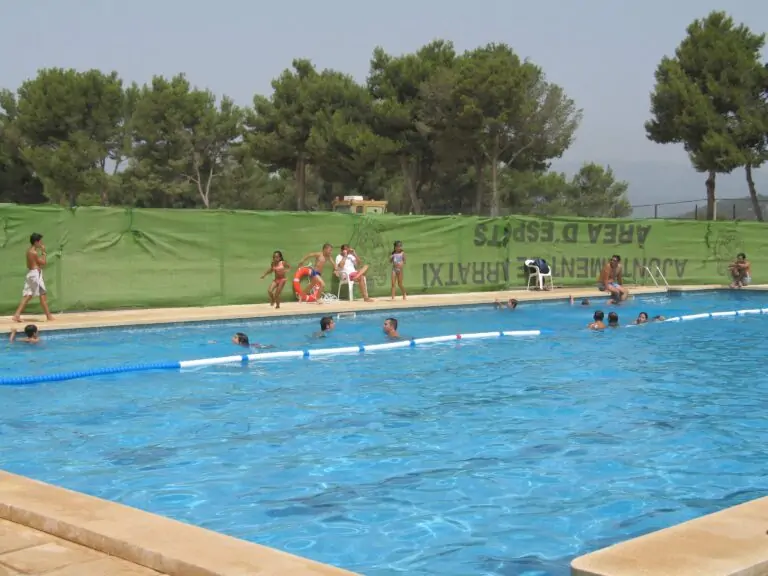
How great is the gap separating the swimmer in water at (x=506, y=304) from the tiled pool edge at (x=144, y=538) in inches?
565

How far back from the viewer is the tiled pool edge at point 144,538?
11.9ft

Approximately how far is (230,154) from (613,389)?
140 ft

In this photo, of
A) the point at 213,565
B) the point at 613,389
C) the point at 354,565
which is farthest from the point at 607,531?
the point at 613,389

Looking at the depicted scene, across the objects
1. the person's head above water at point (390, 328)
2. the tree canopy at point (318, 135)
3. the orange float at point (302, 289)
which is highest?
the tree canopy at point (318, 135)

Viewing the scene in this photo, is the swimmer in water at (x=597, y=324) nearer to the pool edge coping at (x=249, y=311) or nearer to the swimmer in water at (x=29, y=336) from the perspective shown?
the pool edge coping at (x=249, y=311)

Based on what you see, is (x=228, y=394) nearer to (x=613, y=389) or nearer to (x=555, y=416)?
(x=555, y=416)

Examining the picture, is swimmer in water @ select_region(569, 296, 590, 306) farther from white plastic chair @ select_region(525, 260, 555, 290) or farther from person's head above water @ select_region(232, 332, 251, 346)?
person's head above water @ select_region(232, 332, 251, 346)

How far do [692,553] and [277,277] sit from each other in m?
13.9

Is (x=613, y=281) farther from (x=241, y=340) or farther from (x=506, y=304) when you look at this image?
(x=241, y=340)

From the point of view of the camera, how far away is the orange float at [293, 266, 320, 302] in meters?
18.0

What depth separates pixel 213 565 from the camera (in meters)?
3.60

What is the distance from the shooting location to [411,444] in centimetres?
755

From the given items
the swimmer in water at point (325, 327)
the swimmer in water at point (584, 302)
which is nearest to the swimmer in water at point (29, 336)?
the swimmer in water at point (325, 327)

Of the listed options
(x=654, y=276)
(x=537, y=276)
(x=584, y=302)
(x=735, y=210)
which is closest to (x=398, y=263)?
(x=584, y=302)
